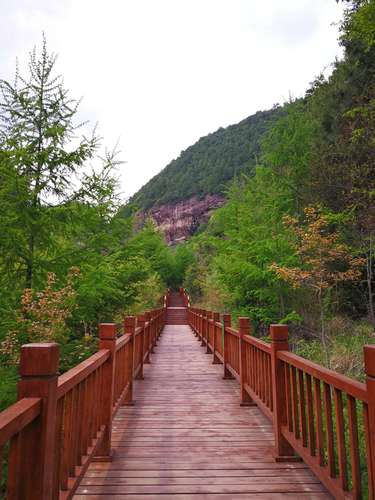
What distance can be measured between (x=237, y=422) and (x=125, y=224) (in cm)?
471

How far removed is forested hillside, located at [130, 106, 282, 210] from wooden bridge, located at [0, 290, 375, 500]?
289 feet

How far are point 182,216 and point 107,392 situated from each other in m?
99.7

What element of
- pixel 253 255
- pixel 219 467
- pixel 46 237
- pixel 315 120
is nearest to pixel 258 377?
pixel 219 467

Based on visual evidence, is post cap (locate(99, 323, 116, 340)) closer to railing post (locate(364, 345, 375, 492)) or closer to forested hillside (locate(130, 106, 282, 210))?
railing post (locate(364, 345, 375, 492))

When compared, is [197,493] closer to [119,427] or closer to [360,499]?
[360,499]

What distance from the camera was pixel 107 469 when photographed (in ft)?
10.1

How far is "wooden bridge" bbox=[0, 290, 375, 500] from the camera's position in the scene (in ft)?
Result: 5.13

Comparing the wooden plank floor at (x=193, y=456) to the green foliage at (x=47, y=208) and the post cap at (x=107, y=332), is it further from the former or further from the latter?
the green foliage at (x=47, y=208)

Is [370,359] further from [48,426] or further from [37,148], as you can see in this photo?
[37,148]

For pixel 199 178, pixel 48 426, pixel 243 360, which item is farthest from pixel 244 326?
pixel 199 178

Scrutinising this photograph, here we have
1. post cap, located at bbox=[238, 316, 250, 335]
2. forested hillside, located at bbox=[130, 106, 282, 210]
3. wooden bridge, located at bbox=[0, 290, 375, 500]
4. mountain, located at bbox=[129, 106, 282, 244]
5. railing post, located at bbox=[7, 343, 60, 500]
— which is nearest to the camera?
railing post, located at bbox=[7, 343, 60, 500]

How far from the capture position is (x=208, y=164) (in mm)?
106625

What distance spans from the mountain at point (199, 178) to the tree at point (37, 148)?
8294 centimetres

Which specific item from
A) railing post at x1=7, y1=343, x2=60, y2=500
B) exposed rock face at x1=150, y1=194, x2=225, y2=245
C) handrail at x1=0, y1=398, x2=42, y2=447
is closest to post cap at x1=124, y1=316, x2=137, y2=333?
railing post at x1=7, y1=343, x2=60, y2=500
